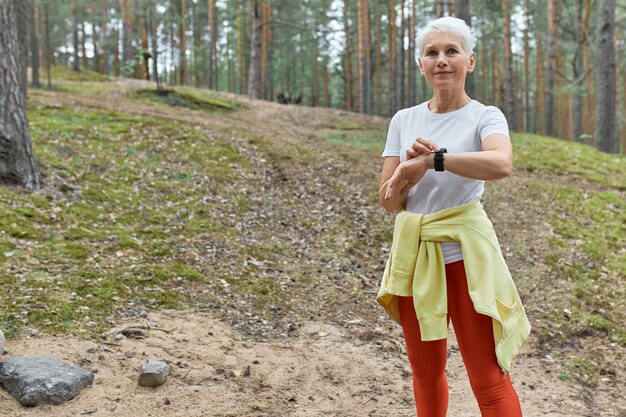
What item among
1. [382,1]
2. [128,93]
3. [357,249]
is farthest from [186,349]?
[382,1]

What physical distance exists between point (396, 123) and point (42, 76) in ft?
65.4

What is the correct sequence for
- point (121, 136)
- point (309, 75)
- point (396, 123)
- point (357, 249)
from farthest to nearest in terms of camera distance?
1. point (309, 75)
2. point (121, 136)
3. point (357, 249)
4. point (396, 123)

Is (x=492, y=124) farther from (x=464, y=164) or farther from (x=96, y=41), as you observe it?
(x=96, y=41)

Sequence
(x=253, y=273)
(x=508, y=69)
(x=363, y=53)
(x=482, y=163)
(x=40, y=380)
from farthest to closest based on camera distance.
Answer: (x=363, y=53) → (x=508, y=69) → (x=253, y=273) → (x=40, y=380) → (x=482, y=163)

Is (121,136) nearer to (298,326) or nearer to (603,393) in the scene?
(298,326)

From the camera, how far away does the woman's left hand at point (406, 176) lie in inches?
79.8

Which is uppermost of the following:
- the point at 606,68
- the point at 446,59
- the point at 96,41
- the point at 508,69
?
the point at 96,41

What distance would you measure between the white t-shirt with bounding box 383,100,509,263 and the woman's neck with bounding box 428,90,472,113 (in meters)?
0.03

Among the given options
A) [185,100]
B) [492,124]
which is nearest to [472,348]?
A: [492,124]

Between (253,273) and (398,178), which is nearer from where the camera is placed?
(398,178)

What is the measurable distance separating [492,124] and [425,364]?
1.08 meters

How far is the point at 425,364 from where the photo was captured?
2.29 m

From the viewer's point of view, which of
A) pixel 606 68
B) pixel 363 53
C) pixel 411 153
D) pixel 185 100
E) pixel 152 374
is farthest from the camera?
pixel 363 53

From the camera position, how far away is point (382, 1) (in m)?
24.3
